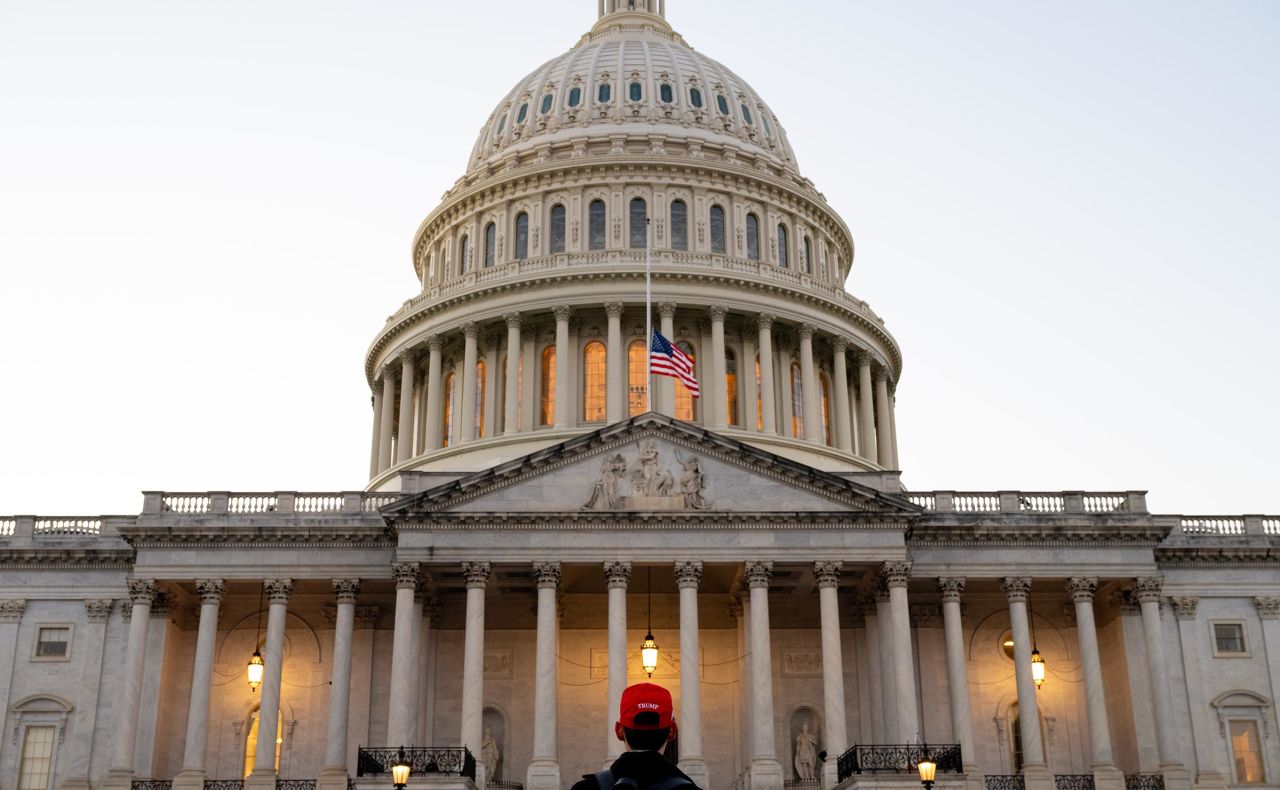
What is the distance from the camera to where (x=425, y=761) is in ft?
147

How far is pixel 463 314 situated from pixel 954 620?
29.8 metres

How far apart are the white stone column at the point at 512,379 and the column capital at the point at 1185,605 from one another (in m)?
28.5

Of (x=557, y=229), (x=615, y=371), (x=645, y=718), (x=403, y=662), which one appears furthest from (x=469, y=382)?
(x=645, y=718)

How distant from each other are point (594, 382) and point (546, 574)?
68.5 ft

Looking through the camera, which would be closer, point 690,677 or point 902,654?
point 690,677

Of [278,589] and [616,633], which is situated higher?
[278,589]

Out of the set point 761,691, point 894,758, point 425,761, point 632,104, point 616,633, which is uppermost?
point 632,104

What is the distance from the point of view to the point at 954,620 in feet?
163

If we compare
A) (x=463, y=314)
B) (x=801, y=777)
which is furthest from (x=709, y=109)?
(x=801, y=777)

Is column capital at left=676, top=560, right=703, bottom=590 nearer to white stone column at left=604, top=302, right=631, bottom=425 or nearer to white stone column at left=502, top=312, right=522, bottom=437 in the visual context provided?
white stone column at left=604, top=302, right=631, bottom=425

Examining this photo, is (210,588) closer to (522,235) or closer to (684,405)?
(684,405)

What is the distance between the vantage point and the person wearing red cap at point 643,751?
21.7ft

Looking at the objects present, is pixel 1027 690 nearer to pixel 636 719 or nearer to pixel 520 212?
pixel 520 212

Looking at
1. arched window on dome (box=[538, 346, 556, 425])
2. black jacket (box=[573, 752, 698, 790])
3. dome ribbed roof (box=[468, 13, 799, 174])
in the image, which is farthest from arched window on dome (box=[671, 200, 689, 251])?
black jacket (box=[573, 752, 698, 790])
